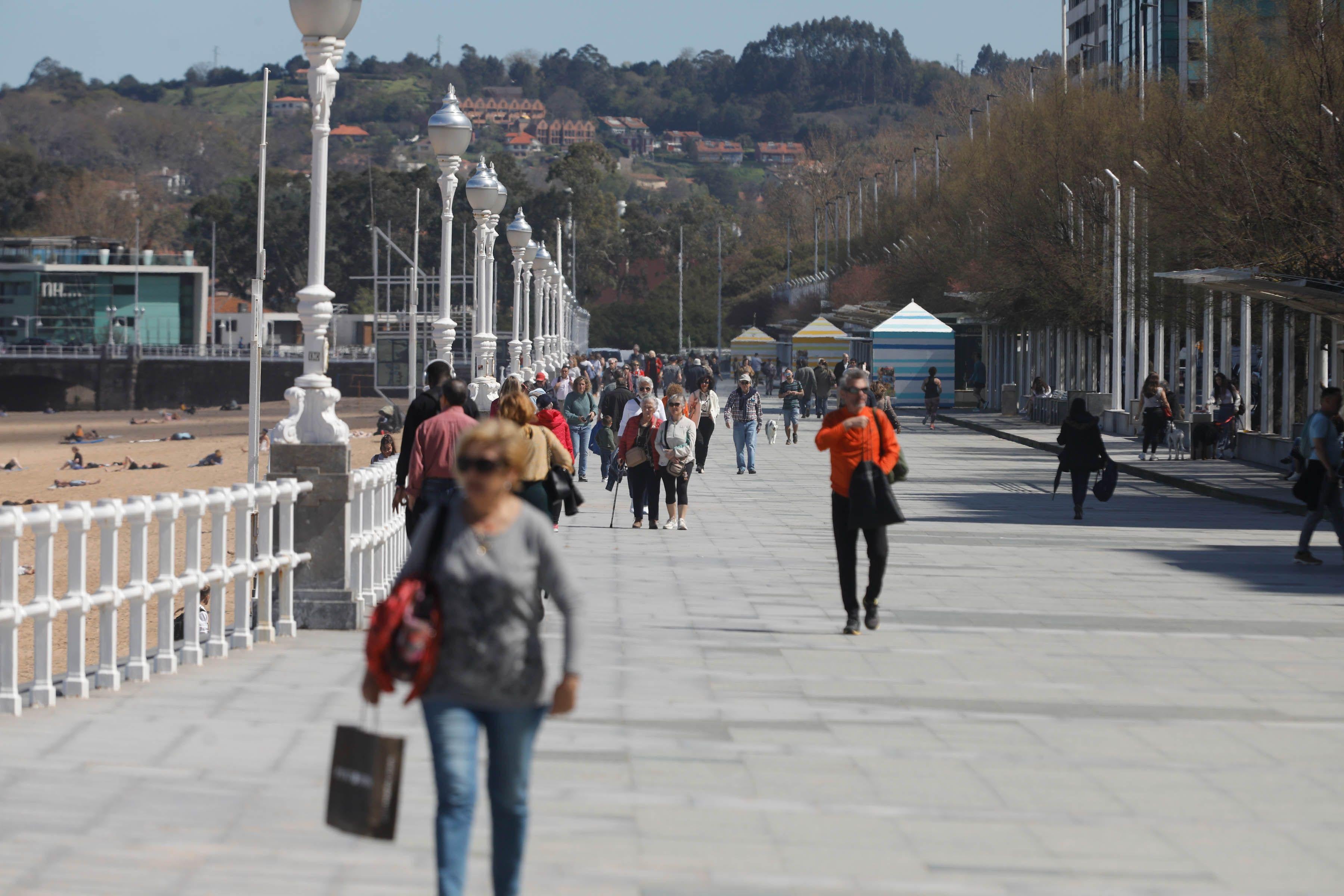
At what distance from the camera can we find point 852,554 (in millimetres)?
10633

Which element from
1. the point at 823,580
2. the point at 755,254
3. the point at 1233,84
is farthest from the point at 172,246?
the point at 823,580

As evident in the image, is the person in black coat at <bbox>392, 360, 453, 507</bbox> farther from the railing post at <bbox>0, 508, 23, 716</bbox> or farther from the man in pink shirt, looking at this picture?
the railing post at <bbox>0, 508, 23, 716</bbox>

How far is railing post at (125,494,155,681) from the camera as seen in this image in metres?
8.38

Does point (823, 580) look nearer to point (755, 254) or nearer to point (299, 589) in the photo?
point (299, 589)

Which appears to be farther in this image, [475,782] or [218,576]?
[218,576]

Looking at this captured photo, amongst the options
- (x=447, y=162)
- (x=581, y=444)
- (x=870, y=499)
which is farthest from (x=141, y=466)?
(x=870, y=499)

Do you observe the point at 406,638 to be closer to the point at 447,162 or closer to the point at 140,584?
the point at 140,584

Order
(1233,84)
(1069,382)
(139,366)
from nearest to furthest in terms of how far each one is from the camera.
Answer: (1233,84) < (1069,382) < (139,366)

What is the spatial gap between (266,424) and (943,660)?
71872mm

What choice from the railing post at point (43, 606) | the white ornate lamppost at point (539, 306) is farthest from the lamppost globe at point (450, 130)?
the white ornate lamppost at point (539, 306)

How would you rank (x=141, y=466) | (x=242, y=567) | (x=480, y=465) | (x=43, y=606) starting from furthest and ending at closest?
1. (x=141, y=466)
2. (x=242, y=567)
3. (x=43, y=606)
4. (x=480, y=465)

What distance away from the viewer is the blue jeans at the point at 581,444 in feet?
82.0

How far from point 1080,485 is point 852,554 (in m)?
10.4

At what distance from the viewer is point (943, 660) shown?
31.8ft
